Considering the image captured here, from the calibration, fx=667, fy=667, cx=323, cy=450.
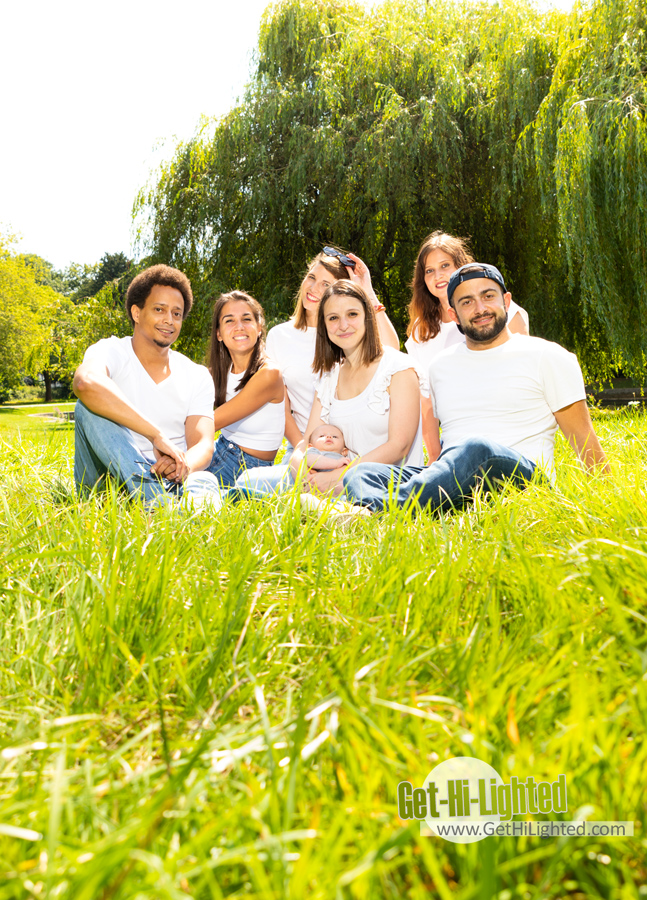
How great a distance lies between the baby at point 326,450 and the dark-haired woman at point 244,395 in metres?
0.49

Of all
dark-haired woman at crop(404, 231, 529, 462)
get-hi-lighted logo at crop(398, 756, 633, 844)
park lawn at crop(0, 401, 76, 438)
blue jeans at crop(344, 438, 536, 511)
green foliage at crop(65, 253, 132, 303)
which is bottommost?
get-hi-lighted logo at crop(398, 756, 633, 844)

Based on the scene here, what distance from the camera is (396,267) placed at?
978 centimetres

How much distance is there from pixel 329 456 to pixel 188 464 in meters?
0.66

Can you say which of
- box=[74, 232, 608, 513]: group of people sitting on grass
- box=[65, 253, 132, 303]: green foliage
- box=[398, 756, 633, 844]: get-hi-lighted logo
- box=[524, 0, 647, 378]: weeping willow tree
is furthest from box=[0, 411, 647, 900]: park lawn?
box=[65, 253, 132, 303]: green foliage

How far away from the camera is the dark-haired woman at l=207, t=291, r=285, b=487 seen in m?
3.70

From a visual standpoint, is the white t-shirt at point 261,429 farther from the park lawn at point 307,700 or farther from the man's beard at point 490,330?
the park lawn at point 307,700

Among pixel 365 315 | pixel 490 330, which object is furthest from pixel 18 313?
pixel 490 330

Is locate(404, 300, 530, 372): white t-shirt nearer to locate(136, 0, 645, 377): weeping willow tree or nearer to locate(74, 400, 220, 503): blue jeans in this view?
locate(74, 400, 220, 503): blue jeans

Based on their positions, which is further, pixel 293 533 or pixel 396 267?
pixel 396 267

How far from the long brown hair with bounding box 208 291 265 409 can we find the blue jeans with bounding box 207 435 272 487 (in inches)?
12.5

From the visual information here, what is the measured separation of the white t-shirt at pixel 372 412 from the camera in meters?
3.28

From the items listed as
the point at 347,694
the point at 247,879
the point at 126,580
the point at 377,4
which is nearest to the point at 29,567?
the point at 126,580

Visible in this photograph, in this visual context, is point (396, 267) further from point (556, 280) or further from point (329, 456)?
point (329, 456)

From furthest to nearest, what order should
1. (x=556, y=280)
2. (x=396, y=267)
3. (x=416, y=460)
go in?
(x=396, y=267)
(x=556, y=280)
(x=416, y=460)
